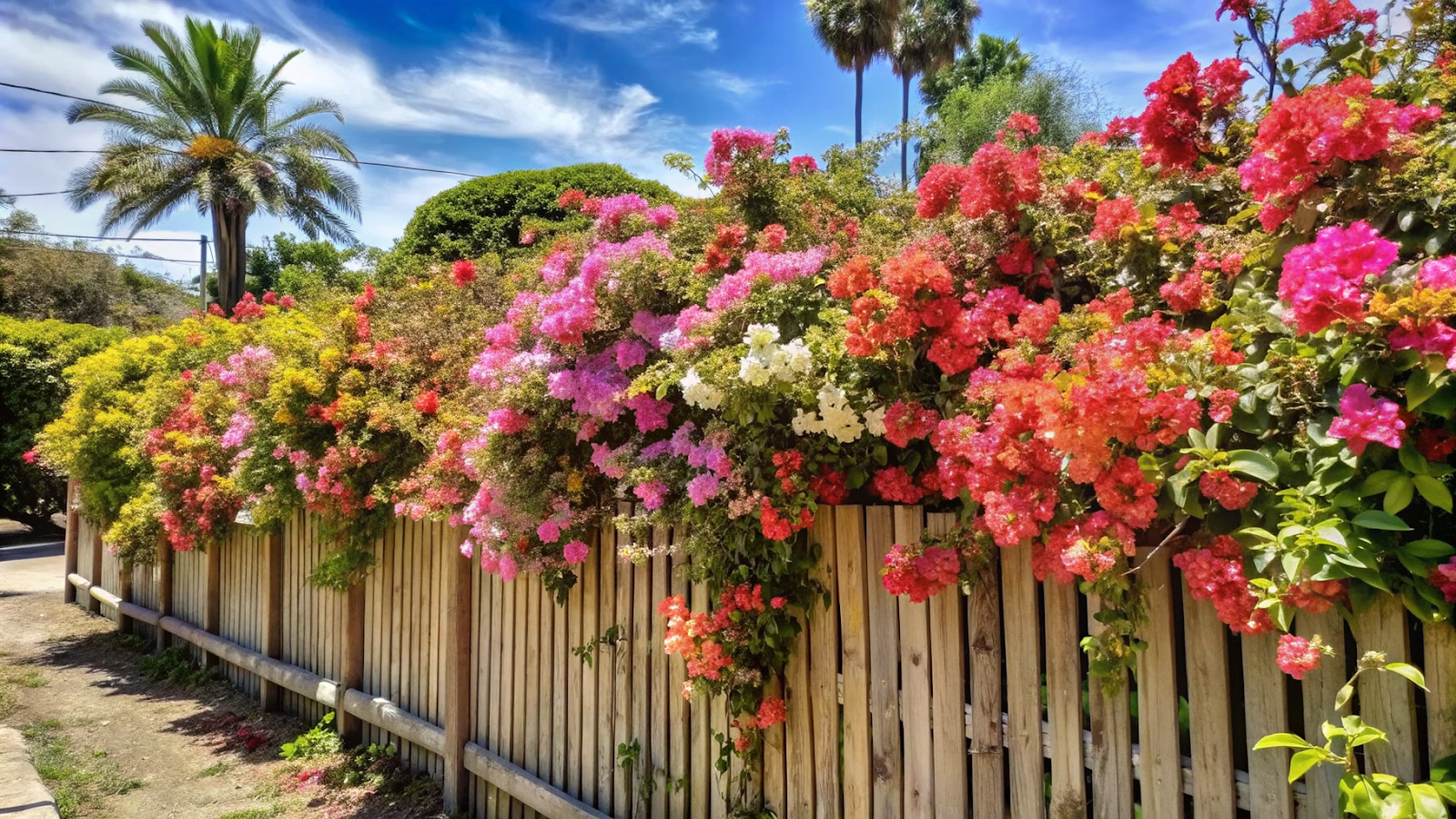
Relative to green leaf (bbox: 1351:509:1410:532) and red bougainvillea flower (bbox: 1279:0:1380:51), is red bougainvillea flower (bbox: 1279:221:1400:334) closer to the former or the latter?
green leaf (bbox: 1351:509:1410:532)

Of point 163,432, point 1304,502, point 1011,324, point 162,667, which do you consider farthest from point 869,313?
point 162,667

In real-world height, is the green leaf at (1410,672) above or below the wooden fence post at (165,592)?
above

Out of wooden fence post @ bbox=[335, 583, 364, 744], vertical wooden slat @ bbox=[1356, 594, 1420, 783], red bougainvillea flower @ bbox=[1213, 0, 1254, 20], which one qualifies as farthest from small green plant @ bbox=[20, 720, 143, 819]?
red bougainvillea flower @ bbox=[1213, 0, 1254, 20]

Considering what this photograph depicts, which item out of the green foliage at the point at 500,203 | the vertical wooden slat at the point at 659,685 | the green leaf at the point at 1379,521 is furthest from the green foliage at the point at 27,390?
the green leaf at the point at 1379,521

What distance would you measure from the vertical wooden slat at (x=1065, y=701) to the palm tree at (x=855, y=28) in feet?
74.9

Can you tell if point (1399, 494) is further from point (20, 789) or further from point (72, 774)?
A: point (72, 774)

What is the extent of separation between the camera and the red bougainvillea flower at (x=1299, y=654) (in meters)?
1.48

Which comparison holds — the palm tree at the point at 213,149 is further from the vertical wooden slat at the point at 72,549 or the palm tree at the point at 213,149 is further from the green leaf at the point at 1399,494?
the green leaf at the point at 1399,494

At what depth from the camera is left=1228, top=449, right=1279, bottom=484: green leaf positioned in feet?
4.90

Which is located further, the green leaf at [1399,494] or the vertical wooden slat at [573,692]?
the vertical wooden slat at [573,692]

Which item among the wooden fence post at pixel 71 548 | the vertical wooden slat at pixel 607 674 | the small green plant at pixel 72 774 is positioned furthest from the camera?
the wooden fence post at pixel 71 548

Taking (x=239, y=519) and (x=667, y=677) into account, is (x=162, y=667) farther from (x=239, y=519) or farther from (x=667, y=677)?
(x=667, y=677)

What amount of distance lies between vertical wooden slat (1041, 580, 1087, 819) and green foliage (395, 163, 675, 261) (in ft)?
26.0

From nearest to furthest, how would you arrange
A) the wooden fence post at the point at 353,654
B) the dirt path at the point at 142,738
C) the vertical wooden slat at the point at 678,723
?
the vertical wooden slat at the point at 678,723 < the dirt path at the point at 142,738 < the wooden fence post at the point at 353,654
